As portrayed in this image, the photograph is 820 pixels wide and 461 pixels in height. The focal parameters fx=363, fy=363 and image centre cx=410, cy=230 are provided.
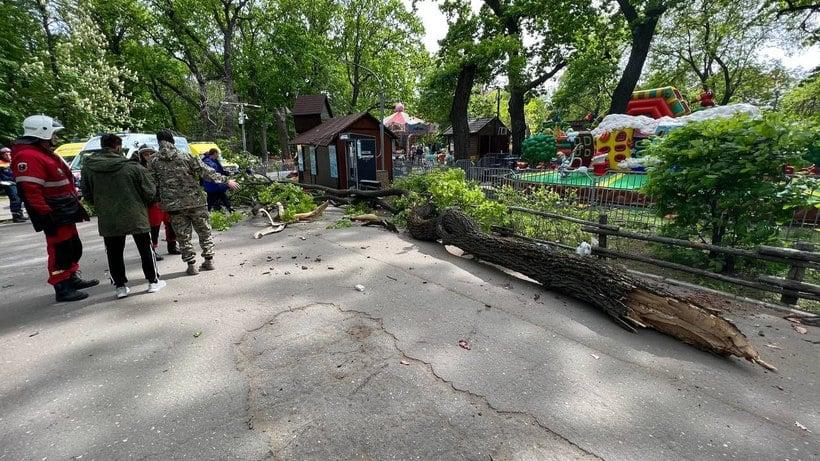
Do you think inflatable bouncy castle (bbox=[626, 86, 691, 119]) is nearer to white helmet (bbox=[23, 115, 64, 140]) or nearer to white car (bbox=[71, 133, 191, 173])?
white car (bbox=[71, 133, 191, 173])

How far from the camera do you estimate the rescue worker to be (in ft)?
13.2

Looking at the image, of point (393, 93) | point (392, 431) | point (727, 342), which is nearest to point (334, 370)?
point (392, 431)

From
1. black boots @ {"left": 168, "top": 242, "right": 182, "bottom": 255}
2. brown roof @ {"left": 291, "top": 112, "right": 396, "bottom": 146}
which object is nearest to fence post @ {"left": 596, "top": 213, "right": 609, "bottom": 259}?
black boots @ {"left": 168, "top": 242, "right": 182, "bottom": 255}

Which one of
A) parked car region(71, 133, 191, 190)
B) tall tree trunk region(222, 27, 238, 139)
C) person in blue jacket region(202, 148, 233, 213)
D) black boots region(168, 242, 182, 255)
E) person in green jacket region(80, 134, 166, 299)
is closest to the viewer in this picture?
person in green jacket region(80, 134, 166, 299)

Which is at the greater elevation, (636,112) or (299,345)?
(636,112)

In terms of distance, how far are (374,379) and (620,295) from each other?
9.99 ft

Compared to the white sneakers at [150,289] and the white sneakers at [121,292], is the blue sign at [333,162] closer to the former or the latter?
the white sneakers at [150,289]

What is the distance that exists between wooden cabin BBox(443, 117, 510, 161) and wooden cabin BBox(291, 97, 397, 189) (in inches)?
610

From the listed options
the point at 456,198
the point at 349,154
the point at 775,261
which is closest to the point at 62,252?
the point at 456,198

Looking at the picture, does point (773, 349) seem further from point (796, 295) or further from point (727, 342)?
point (796, 295)

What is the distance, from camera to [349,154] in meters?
15.1

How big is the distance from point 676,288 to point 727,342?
2.16 metres

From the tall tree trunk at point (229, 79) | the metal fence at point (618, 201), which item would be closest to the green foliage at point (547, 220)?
the metal fence at point (618, 201)

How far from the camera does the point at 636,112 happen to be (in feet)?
56.5
